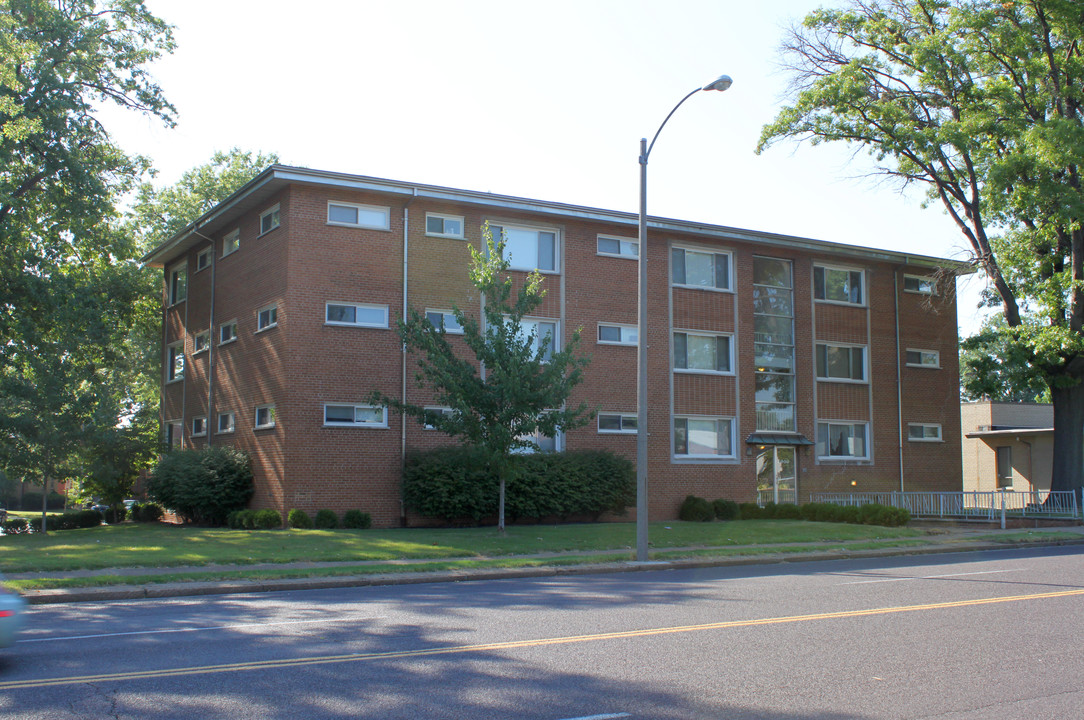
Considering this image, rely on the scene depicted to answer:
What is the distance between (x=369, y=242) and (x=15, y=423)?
10.0 meters

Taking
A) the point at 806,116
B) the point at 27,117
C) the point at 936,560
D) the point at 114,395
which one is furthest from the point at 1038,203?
the point at 27,117

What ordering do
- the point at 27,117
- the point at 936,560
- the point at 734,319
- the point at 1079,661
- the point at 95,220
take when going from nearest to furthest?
the point at 1079,661 → the point at 936,560 → the point at 27,117 → the point at 95,220 → the point at 734,319

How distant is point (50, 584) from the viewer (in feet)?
45.3

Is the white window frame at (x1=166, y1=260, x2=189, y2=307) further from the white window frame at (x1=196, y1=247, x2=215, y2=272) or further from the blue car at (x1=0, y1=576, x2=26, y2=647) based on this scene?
the blue car at (x1=0, y1=576, x2=26, y2=647)

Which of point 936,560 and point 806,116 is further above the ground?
point 806,116

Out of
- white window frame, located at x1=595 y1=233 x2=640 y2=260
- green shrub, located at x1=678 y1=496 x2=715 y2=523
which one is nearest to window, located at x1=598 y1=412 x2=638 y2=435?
green shrub, located at x1=678 y1=496 x2=715 y2=523

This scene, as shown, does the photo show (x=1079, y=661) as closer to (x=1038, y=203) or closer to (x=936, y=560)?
(x=936, y=560)

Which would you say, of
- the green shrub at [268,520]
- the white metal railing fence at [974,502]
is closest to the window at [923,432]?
the white metal railing fence at [974,502]

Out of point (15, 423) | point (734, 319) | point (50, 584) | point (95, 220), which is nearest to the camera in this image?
point (50, 584)

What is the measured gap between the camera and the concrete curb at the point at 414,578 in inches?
526

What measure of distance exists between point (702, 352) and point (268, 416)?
1355 centimetres

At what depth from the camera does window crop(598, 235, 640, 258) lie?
29.0 meters

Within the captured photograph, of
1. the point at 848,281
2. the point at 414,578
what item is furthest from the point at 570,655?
the point at 848,281

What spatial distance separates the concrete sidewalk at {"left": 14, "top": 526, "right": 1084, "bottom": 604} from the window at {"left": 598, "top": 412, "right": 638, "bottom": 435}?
8236mm
